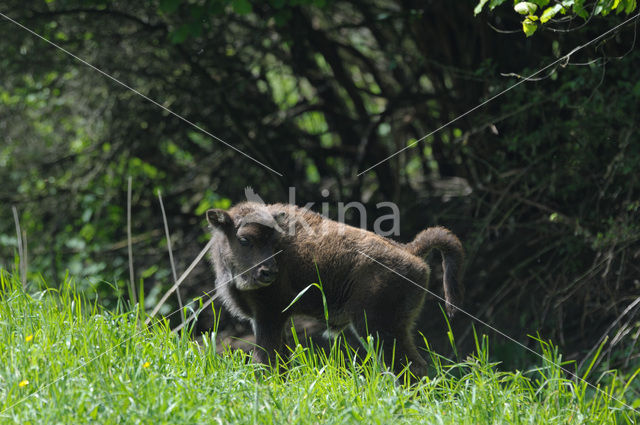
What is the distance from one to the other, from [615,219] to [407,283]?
2607 millimetres

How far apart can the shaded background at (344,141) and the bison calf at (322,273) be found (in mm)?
1703

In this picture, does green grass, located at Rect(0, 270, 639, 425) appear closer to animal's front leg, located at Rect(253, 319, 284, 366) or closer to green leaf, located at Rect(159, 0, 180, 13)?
animal's front leg, located at Rect(253, 319, 284, 366)

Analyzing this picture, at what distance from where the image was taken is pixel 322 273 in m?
5.47

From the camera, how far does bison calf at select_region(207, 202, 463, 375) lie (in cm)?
519

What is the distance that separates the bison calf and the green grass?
2.44ft

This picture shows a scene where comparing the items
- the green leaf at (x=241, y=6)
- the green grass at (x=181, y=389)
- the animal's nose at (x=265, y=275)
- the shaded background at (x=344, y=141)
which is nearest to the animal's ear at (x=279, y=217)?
the animal's nose at (x=265, y=275)

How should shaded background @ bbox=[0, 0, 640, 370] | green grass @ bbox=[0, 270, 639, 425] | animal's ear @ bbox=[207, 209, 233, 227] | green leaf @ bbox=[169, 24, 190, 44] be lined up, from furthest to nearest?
1. green leaf @ bbox=[169, 24, 190, 44]
2. shaded background @ bbox=[0, 0, 640, 370]
3. animal's ear @ bbox=[207, 209, 233, 227]
4. green grass @ bbox=[0, 270, 639, 425]

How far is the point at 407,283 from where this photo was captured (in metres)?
5.22

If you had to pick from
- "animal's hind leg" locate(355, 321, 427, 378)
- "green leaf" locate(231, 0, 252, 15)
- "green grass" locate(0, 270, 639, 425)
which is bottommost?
"animal's hind leg" locate(355, 321, 427, 378)

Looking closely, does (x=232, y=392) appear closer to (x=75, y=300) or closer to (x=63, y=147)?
(x=75, y=300)

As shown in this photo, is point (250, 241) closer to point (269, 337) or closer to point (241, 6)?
point (269, 337)

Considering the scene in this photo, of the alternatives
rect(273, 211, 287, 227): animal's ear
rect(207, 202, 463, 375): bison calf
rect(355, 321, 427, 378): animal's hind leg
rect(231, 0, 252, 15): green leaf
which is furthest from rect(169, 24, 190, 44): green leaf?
rect(355, 321, 427, 378): animal's hind leg

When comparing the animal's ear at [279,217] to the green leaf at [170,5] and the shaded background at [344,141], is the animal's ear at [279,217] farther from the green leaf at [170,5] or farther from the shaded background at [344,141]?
the green leaf at [170,5]

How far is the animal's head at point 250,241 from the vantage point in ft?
17.3
